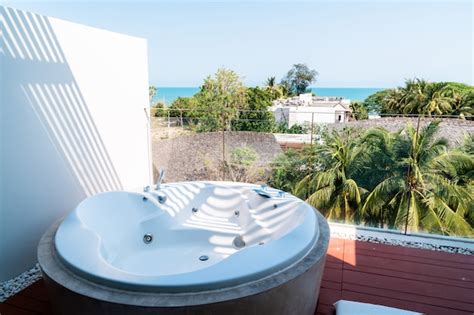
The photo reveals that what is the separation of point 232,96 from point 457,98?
10.5m

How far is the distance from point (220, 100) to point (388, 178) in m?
3.86

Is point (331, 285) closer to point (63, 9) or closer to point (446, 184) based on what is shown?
point (446, 184)

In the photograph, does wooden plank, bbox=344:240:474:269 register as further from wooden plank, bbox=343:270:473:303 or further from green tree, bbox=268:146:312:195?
green tree, bbox=268:146:312:195

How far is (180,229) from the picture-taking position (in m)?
2.94

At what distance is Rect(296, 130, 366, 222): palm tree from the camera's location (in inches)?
177

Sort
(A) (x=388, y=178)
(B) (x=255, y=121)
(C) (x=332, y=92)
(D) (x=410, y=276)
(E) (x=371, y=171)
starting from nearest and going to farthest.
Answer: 1. (D) (x=410, y=276)
2. (A) (x=388, y=178)
3. (E) (x=371, y=171)
4. (B) (x=255, y=121)
5. (C) (x=332, y=92)

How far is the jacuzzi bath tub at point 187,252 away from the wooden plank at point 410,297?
0.56m

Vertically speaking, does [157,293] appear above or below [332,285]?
above

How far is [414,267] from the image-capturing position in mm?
2611

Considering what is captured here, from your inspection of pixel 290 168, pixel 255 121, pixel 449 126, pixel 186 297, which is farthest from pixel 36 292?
pixel 449 126

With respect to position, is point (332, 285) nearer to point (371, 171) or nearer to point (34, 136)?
point (371, 171)

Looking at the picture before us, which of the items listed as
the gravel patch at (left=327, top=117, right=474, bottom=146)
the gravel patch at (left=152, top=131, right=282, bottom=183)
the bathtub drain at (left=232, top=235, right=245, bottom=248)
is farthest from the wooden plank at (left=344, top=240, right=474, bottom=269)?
the gravel patch at (left=152, top=131, right=282, bottom=183)

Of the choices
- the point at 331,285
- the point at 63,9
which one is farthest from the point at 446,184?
the point at 63,9

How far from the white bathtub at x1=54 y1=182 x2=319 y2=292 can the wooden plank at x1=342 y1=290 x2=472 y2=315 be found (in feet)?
1.94
